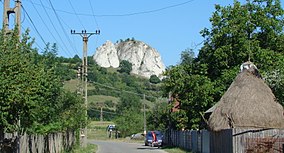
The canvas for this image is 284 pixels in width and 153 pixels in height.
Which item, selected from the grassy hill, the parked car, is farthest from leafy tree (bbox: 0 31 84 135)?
the grassy hill

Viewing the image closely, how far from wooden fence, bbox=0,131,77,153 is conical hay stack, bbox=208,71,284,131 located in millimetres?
9536

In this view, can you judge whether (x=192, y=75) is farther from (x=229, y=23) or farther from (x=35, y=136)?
(x=35, y=136)

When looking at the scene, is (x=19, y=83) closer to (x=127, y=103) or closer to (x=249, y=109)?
(x=249, y=109)

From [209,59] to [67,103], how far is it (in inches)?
634

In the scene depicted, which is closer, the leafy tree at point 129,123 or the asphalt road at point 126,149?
the asphalt road at point 126,149

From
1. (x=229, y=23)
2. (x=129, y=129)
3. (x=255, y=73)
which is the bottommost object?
(x=129, y=129)

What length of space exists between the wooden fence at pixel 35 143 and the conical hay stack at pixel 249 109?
31.3 ft

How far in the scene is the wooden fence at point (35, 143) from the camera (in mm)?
18844

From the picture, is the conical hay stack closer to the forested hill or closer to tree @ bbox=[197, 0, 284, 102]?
tree @ bbox=[197, 0, 284, 102]

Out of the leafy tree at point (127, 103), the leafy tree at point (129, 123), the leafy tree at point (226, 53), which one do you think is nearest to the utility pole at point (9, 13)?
the leafy tree at point (226, 53)

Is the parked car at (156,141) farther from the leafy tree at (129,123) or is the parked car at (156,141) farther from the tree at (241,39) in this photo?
the leafy tree at (129,123)

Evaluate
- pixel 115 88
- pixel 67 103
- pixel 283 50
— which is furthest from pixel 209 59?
pixel 115 88

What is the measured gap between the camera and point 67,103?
36188 millimetres

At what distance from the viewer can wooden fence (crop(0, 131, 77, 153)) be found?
18844 mm
